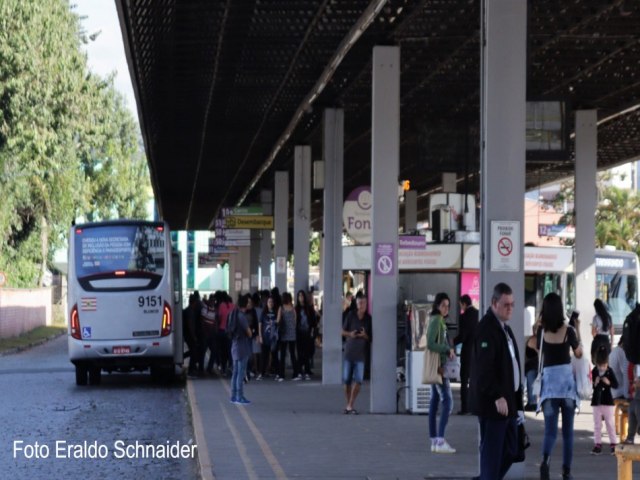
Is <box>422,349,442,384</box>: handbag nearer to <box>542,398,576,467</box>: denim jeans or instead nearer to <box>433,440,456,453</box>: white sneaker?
<box>433,440,456,453</box>: white sneaker

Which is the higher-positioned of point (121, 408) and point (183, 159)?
point (183, 159)

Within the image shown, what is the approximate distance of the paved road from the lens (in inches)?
621

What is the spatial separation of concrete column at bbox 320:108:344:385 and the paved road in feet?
10.4

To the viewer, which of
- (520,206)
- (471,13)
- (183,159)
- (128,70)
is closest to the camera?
(520,206)

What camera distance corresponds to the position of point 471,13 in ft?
75.3

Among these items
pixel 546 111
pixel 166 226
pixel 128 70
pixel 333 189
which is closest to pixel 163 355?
pixel 166 226

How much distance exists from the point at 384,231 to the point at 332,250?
24.9ft

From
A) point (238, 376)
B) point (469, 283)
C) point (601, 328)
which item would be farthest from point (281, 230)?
point (601, 328)

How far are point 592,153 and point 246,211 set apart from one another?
1803 cm

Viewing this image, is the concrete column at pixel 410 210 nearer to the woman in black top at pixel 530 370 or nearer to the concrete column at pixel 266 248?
the concrete column at pixel 266 248

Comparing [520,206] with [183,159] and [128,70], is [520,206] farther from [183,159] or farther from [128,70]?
[183,159]

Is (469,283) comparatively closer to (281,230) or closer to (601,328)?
(601,328)

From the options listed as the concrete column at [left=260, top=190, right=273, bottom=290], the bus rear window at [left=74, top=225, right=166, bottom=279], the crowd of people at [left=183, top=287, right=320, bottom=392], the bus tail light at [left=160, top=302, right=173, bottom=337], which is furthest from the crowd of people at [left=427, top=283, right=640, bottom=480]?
the concrete column at [left=260, top=190, right=273, bottom=290]

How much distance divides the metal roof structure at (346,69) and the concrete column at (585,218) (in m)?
0.67
